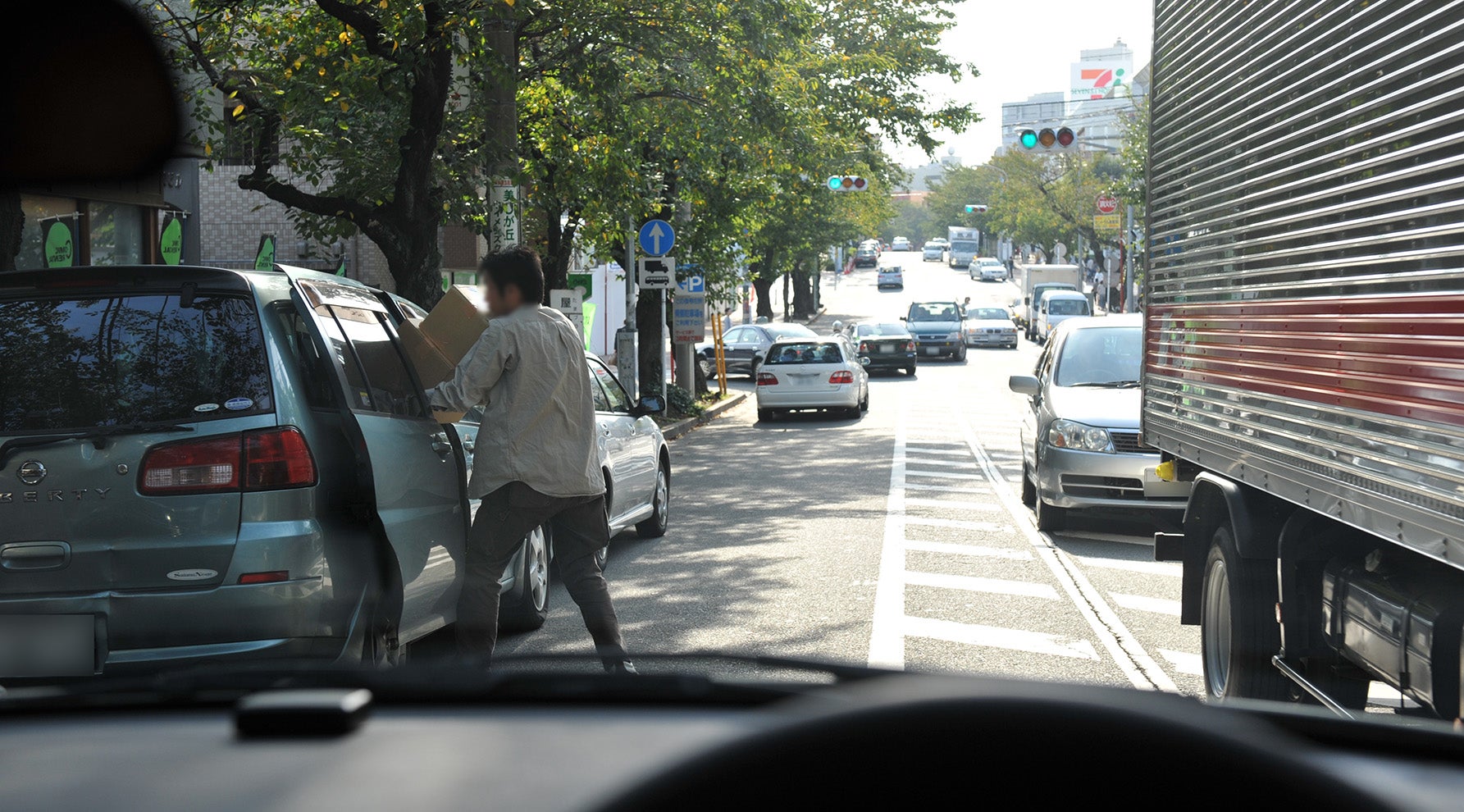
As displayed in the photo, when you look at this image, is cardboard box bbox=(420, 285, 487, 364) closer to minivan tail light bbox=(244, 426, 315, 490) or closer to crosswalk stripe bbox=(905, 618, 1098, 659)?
minivan tail light bbox=(244, 426, 315, 490)

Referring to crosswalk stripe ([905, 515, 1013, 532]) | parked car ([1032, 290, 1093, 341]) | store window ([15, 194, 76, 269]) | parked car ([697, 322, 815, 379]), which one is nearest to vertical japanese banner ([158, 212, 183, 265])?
store window ([15, 194, 76, 269])

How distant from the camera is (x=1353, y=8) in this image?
426cm

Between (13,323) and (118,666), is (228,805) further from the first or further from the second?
(13,323)

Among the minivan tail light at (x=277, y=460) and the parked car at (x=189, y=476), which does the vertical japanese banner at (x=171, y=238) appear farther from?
the minivan tail light at (x=277, y=460)

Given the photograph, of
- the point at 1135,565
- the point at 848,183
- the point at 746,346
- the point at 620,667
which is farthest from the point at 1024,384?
the point at 746,346

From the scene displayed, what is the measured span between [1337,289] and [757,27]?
12608 mm

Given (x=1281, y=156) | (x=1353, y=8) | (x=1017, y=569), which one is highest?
(x=1353, y=8)

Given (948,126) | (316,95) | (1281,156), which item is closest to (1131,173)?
(948,126)

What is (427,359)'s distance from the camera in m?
6.15

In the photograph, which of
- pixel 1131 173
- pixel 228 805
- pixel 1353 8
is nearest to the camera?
pixel 228 805

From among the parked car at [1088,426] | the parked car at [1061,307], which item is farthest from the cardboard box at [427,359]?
the parked car at [1061,307]

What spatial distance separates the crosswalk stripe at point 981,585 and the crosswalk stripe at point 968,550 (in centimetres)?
90

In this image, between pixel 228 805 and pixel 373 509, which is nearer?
pixel 228 805

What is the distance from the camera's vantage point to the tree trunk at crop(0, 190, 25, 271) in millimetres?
9711
